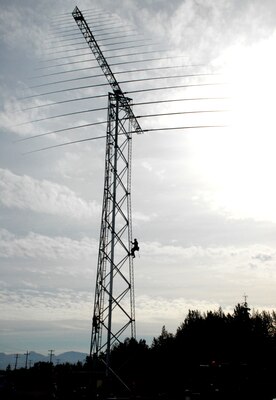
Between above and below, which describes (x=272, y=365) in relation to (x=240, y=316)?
below

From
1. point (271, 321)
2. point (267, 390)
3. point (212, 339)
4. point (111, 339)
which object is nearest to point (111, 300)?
point (111, 339)

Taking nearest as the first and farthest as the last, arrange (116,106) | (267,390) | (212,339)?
(116,106) < (267,390) < (212,339)

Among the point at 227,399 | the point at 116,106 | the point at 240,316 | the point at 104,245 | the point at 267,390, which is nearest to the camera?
the point at 104,245

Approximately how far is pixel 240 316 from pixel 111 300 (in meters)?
67.1

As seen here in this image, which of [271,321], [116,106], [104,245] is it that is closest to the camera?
[104,245]

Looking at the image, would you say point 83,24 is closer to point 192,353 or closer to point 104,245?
point 104,245

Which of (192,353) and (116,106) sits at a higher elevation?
(116,106)

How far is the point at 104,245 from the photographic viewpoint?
21750mm

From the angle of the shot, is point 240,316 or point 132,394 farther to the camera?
point 240,316

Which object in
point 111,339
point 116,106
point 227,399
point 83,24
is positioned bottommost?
point 227,399

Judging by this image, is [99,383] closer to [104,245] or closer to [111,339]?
[111,339]

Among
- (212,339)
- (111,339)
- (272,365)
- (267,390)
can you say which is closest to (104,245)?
(111,339)

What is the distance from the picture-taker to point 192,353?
74.2m

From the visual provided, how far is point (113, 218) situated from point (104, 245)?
5.46 feet
